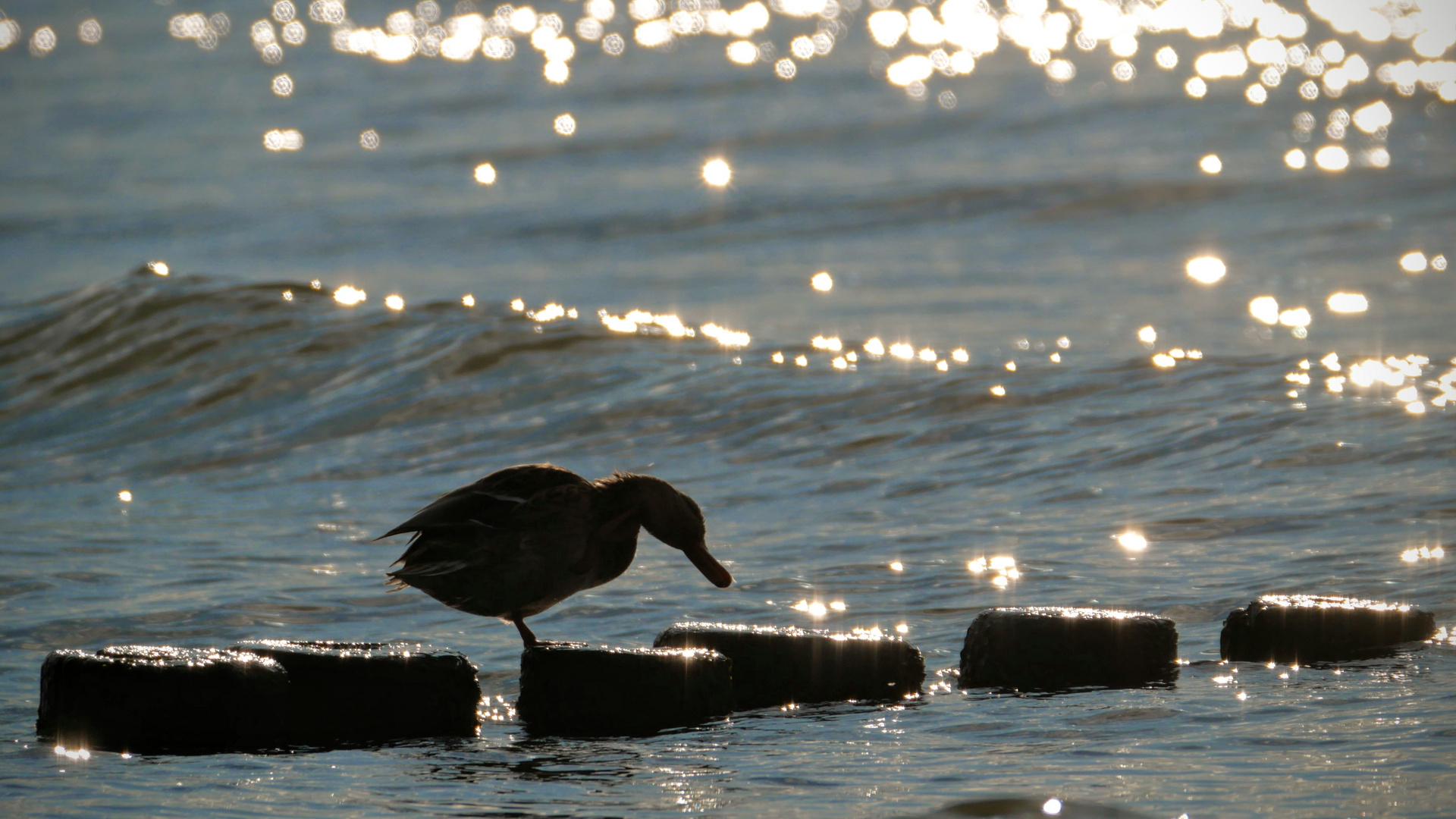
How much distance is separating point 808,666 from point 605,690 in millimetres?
670

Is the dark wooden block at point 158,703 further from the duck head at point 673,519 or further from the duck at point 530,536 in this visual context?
the duck head at point 673,519

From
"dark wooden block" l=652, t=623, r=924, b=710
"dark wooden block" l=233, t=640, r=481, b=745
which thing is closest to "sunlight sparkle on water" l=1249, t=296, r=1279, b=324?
"dark wooden block" l=652, t=623, r=924, b=710

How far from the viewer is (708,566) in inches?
170

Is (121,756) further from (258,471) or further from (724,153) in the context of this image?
(724,153)

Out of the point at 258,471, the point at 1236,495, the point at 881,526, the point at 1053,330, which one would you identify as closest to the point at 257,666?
the point at 881,526

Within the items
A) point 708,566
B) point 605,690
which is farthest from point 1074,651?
point 605,690

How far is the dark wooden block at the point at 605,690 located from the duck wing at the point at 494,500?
0.38 metres

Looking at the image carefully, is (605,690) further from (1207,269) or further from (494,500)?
(1207,269)

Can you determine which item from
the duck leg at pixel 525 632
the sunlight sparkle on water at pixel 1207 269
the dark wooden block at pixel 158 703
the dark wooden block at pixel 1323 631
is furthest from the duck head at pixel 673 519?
the sunlight sparkle on water at pixel 1207 269

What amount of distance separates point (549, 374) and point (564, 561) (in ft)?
22.6

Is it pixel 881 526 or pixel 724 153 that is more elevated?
pixel 724 153

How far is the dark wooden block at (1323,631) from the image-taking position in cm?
467

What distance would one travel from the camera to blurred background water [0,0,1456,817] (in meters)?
3.95

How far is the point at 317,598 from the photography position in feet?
20.0
